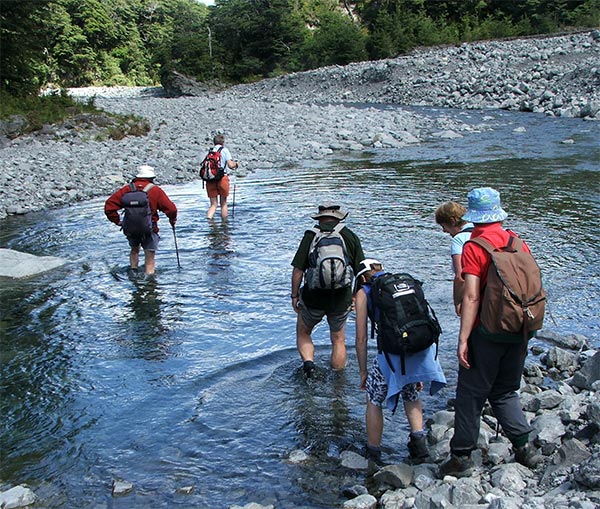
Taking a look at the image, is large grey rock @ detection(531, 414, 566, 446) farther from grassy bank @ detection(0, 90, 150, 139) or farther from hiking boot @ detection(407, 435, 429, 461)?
grassy bank @ detection(0, 90, 150, 139)

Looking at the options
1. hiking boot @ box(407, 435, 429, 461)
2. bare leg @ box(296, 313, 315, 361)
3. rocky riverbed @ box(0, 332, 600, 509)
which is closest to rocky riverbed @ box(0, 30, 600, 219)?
bare leg @ box(296, 313, 315, 361)

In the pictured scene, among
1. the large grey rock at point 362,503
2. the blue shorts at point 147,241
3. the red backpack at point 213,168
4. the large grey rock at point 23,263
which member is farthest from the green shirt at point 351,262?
the red backpack at point 213,168

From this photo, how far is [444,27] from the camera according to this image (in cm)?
6919

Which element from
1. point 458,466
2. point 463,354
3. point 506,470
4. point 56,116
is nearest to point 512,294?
point 463,354

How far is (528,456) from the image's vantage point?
16.5ft

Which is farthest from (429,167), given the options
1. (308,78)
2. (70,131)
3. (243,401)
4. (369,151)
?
(308,78)

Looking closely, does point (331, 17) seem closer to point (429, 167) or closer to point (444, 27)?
point (444, 27)

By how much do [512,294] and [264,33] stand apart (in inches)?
3093

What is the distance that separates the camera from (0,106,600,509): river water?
5629 mm

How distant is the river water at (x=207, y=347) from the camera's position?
18.5ft

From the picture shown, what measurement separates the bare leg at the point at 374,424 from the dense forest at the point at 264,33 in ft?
176

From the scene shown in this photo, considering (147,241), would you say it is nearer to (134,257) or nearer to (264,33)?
(134,257)

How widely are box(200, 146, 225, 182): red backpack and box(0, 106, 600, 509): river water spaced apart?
1.08m

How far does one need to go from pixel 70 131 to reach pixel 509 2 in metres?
56.9
